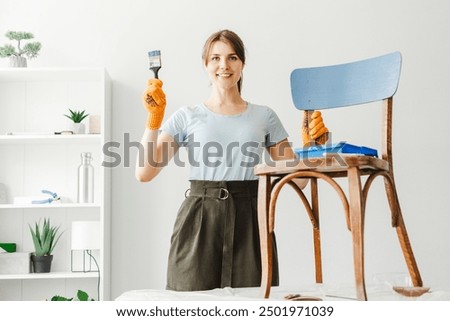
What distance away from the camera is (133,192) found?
2977 mm

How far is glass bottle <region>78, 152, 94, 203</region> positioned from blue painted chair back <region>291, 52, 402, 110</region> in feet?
4.26

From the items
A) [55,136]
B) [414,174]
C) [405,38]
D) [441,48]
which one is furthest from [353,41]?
[55,136]

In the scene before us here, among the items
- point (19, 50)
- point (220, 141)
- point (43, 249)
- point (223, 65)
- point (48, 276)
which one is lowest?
point (48, 276)

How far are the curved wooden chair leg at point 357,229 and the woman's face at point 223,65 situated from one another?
0.67 meters

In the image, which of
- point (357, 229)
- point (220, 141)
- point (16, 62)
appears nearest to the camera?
point (357, 229)

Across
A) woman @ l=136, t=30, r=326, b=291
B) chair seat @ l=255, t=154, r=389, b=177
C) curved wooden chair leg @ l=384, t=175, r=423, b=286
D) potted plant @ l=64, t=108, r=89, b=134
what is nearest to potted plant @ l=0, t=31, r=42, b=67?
potted plant @ l=64, t=108, r=89, b=134

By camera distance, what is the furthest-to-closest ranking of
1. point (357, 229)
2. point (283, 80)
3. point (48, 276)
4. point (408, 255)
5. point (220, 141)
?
1. point (283, 80)
2. point (48, 276)
3. point (220, 141)
4. point (408, 255)
5. point (357, 229)

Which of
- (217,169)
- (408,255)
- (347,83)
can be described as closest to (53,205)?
(217,169)

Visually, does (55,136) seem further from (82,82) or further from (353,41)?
(353,41)

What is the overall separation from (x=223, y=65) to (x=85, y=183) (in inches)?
50.7

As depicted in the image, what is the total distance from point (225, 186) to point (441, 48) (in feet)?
5.94

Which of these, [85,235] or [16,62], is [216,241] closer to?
[85,235]

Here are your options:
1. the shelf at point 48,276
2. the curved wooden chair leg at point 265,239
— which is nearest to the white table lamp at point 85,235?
the shelf at point 48,276

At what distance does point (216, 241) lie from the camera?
1797mm
